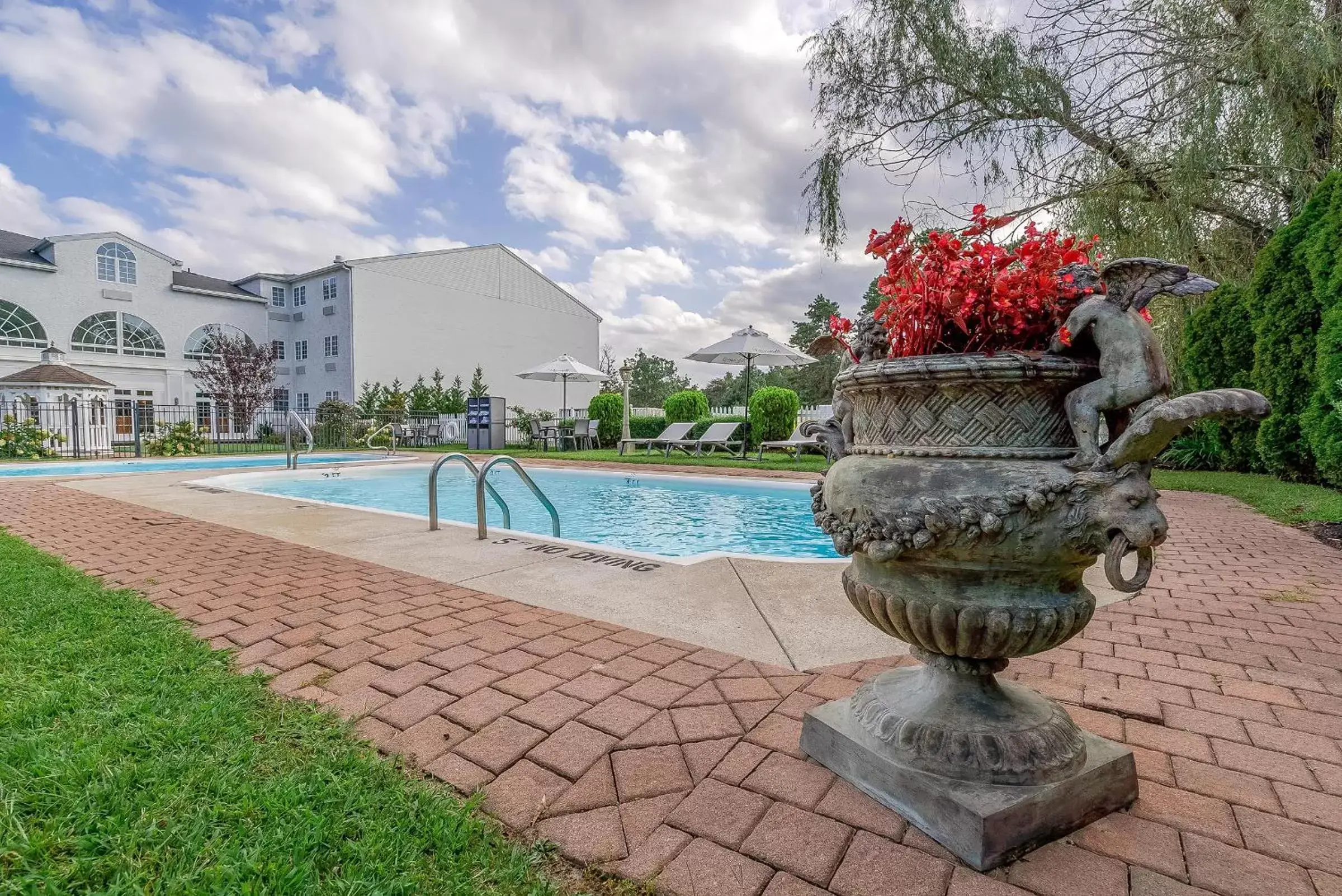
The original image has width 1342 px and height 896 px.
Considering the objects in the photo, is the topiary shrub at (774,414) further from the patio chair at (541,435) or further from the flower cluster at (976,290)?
the flower cluster at (976,290)

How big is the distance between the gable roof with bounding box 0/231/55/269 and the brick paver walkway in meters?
26.4

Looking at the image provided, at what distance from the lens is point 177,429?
52.1 feet

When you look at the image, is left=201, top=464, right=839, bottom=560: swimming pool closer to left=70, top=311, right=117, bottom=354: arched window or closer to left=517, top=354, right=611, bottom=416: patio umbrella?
left=517, top=354, right=611, bottom=416: patio umbrella

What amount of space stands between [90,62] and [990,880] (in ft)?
39.1

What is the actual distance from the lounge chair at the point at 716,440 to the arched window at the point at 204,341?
20.8m

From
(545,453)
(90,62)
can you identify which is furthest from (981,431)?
(545,453)

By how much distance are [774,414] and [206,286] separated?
81.5 ft

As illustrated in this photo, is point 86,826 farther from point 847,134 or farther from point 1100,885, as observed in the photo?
point 847,134

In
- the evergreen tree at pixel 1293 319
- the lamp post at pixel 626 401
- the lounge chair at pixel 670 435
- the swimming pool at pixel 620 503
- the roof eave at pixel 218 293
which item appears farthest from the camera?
the roof eave at pixel 218 293

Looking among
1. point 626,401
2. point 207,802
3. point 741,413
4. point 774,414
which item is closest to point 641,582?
point 207,802

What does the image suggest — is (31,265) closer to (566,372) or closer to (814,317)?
(566,372)

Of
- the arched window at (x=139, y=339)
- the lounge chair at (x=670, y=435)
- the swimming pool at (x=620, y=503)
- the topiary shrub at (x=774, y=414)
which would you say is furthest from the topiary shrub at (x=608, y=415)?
the arched window at (x=139, y=339)

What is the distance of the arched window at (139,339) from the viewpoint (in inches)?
907

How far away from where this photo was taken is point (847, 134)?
7.48 m
